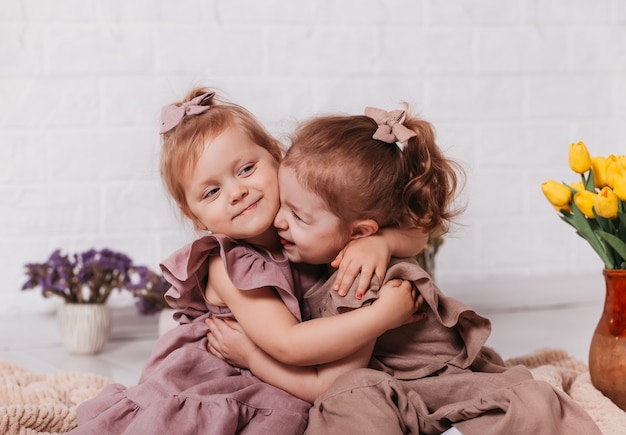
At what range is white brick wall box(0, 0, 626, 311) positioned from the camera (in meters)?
2.77

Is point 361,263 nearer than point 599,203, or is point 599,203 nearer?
point 361,263

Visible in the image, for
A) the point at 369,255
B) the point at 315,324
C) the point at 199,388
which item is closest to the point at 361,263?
the point at 369,255

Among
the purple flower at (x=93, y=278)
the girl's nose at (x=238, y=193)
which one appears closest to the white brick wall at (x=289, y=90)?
the purple flower at (x=93, y=278)

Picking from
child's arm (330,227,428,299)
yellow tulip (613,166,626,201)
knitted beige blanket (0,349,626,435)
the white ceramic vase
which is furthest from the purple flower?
yellow tulip (613,166,626,201)

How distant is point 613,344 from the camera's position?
1785 millimetres

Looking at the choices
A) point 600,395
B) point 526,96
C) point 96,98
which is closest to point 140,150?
point 96,98

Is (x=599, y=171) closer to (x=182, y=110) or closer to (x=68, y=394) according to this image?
(x=182, y=110)

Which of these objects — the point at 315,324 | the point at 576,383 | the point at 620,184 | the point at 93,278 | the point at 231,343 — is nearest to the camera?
the point at 315,324

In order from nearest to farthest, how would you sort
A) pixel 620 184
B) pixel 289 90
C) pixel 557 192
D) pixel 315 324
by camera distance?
pixel 315 324 → pixel 620 184 → pixel 557 192 → pixel 289 90

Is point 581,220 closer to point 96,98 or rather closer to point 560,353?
point 560,353

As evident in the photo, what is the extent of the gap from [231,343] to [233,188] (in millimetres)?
279

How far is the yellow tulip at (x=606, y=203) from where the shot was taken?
1732mm

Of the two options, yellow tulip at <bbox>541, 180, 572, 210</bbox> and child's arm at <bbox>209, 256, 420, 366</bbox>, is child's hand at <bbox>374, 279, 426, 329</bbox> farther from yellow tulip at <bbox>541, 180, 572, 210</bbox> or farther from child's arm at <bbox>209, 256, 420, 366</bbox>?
yellow tulip at <bbox>541, 180, 572, 210</bbox>

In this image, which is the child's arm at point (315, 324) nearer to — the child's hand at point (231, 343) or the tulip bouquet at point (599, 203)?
the child's hand at point (231, 343)
